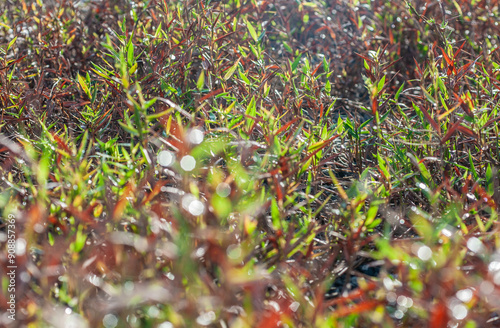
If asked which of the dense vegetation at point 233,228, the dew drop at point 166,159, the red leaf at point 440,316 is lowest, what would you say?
the dense vegetation at point 233,228

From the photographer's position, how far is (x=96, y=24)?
101 inches

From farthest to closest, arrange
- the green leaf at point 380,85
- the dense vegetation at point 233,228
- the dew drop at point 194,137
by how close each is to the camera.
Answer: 1. the green leaf at point 380,85
2. the dew drop at point 194,137
3. the dense vegetation at point 233,228

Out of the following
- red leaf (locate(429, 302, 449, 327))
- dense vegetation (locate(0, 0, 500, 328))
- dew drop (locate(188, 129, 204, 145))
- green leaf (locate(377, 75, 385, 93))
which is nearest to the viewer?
red leaf (locate(429, 302, 449, 327))

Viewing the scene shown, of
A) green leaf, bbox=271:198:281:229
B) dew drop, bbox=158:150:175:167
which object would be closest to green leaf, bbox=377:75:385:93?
green leaf, bbox=271:198:281:229

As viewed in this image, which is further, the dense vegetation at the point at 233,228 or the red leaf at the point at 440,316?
the dense vegetation at the point at 233,228

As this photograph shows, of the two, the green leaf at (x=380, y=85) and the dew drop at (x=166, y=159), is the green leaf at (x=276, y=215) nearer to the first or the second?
the dew drop at (x=166, y=159)

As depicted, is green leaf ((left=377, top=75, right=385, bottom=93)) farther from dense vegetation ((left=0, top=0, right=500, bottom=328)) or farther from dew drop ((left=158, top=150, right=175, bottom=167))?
dew drop ((left=158, top=150, right=175, bottom=167))

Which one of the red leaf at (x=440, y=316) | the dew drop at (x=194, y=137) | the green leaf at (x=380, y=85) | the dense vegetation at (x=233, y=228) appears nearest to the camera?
the red leaf at (x=440, y=316)

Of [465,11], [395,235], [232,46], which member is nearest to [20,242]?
[395,235]

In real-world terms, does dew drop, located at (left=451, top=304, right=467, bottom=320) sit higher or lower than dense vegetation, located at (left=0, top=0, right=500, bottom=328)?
higher

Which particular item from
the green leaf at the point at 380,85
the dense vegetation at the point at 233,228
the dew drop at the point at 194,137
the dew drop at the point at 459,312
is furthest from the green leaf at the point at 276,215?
the green leaf at the point at 380,85

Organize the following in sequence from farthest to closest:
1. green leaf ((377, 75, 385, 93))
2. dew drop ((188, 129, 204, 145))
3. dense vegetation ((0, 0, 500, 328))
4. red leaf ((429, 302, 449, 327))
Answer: green leaf ((377, 75, 385, 93)) < dew drop ((188, 129, 204, 145)) < dense vegetation ((0, 0, 500, 328)) < red leaf ((429, 302, 449, 327))

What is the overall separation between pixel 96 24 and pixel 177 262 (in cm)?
200

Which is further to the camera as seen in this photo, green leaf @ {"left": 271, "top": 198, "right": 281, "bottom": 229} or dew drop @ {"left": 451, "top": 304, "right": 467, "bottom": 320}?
green leaf @ {"left": 271, "top": 198, "right": 281, "bottom": 229}
